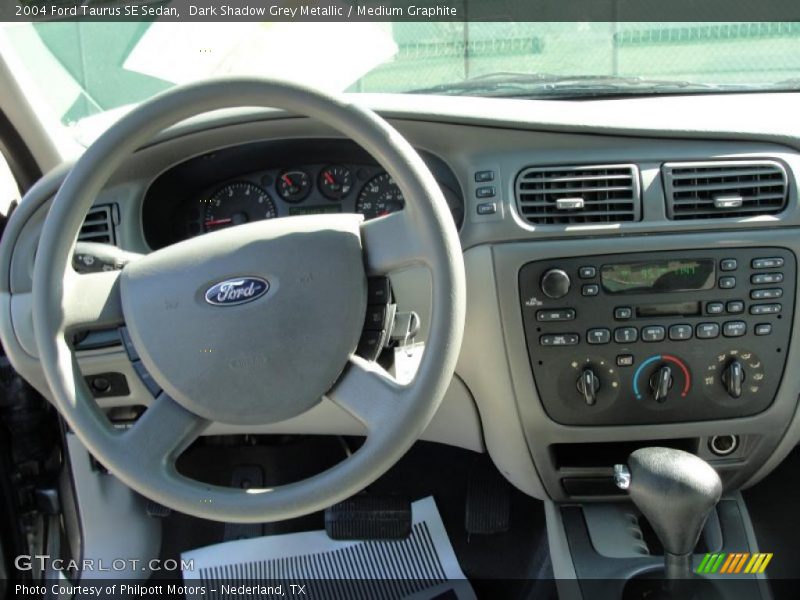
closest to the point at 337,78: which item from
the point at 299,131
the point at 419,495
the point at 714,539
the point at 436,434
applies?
the point at 299,131

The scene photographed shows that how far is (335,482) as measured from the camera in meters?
1.26

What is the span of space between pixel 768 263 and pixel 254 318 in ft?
3.40

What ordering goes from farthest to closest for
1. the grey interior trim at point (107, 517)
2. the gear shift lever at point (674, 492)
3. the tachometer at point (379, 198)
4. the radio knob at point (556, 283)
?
the grey interior trim at point (107, 517)
the tachometer at point (379, 198)
the radio knob at point (556, 283)
the gear shift lever at point (674, 492)

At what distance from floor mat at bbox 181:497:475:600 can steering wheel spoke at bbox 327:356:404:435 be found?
3.38ft

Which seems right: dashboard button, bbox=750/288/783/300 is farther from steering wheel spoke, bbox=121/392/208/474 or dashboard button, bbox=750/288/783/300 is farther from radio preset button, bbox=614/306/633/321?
steering wheel spoke, bbox=121/392/208/474

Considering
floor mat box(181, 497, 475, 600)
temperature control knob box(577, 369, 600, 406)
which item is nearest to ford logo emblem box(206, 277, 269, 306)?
temperature control knob box(577, 369, 600, 406)

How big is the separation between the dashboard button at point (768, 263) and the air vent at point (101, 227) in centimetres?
134

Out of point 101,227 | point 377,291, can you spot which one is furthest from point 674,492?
point 101,227

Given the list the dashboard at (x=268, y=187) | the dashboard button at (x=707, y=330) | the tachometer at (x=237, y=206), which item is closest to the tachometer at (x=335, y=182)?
the dashboard at (x=268, y=187)

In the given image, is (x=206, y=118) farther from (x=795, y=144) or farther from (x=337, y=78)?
(x=795, y=144)

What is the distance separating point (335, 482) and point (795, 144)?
1.16 m

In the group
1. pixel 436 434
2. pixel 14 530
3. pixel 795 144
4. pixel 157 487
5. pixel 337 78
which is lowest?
pixel 14 530

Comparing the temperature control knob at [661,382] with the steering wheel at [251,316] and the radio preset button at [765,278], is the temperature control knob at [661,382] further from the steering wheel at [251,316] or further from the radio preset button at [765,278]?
the steering wheel at [251,316]

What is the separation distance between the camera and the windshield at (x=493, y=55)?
6.26 ft
